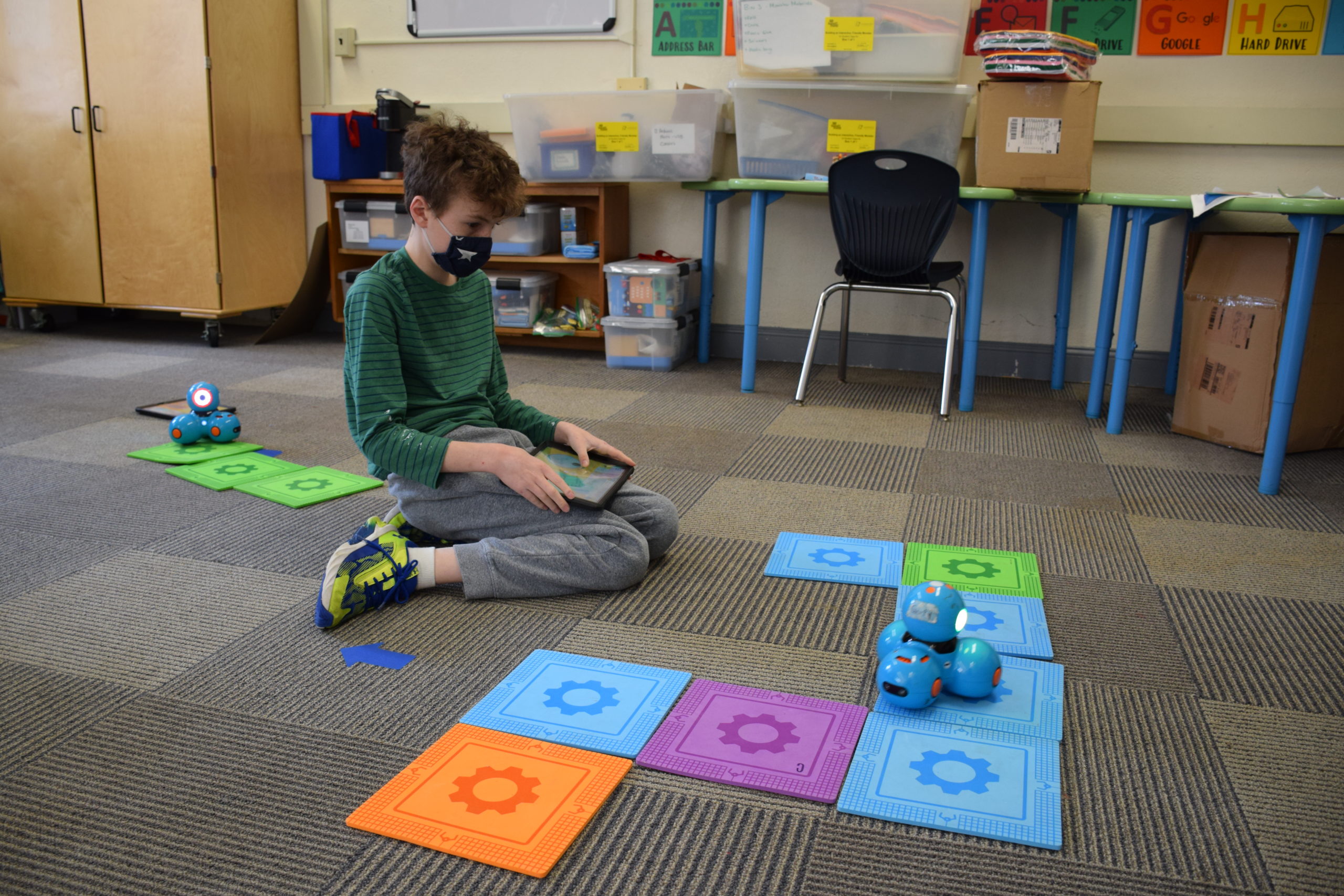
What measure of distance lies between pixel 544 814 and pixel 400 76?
11.7 ft

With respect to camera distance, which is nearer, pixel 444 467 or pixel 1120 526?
pixel 444 467

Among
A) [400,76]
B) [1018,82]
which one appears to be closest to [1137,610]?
[1018,82]

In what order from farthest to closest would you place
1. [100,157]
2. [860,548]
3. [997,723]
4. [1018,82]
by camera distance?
[100,157] → [1018,82] → [860,548] → [997,723]

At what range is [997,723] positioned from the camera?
1211 millimetres

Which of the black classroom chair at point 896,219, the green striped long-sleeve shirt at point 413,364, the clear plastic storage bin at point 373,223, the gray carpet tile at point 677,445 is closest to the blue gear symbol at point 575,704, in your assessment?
the green striped long-sleeve shirt at point 413,364

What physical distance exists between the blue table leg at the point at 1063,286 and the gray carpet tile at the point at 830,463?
1104 mm

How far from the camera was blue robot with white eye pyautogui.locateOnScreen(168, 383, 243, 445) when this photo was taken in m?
2.37

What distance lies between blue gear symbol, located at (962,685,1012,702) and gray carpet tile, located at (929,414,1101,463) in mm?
1305

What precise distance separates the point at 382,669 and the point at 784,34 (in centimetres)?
256

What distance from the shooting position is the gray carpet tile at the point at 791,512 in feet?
6.28

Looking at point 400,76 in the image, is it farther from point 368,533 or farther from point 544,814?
point 544,814

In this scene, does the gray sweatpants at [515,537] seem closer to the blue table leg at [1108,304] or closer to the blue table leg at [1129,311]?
the blue table leg at [1129,311]

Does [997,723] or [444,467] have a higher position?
[444,467]

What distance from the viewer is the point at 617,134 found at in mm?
3461
